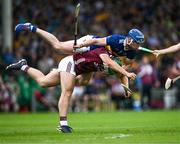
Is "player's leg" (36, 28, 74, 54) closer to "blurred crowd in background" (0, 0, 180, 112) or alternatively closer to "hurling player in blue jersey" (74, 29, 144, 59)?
"hurling player in blue jersey" (74, 29, 144, 59)

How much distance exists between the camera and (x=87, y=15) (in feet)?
131

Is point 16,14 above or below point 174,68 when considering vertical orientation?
above

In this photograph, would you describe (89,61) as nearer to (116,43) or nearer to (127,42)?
(116,43)

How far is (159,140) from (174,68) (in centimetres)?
1789

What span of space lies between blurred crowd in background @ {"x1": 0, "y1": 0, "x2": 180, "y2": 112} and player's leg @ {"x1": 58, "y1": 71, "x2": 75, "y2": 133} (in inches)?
535

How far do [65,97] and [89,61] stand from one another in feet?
3.34

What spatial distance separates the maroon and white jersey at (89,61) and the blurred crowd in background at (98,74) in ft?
44.2

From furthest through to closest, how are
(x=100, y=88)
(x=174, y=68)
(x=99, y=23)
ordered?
(x=99, y=23) < (x=100, y=88) < (x=174, y=68)

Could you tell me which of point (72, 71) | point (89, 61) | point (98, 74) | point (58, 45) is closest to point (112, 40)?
point (89, 61)

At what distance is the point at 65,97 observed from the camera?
58.6 feet

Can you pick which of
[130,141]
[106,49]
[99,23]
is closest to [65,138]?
[130,141]

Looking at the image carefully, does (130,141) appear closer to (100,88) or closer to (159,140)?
(159,140)

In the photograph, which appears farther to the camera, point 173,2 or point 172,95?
point 173,2

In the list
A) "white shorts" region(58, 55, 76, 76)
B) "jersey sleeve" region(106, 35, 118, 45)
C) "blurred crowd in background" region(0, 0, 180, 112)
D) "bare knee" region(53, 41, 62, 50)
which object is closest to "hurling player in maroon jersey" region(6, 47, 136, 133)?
"white shorts" region(58, 55, 76, 76)
